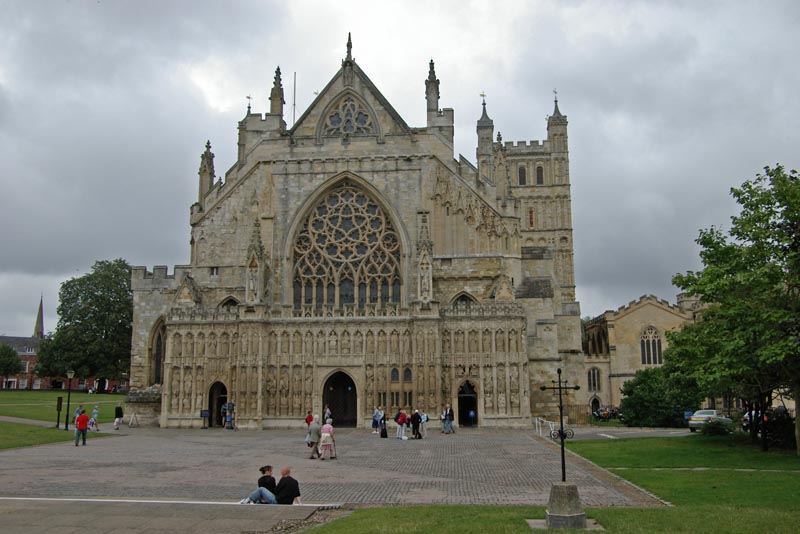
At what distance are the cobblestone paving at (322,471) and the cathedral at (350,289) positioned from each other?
7899mm

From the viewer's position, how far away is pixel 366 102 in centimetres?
4753

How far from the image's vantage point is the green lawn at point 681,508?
1179 centimetres

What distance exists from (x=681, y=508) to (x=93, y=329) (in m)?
65.4

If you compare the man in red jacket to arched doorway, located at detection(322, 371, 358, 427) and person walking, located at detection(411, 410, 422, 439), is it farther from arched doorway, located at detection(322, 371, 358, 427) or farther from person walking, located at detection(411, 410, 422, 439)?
arched doorway, located at detection(322, 371, 358, 427)

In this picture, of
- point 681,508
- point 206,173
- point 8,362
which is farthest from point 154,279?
point 8,362

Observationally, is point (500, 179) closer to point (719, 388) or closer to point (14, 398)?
point (719, 388)

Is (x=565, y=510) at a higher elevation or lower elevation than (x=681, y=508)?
higher

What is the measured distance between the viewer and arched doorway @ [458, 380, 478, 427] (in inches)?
1618

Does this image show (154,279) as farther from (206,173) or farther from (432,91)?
(432,91)

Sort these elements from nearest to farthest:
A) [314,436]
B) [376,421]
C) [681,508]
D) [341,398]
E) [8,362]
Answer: [681,508]
[314,436]
[376,421]
[341,398]
[8,362]

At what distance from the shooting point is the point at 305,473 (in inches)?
810

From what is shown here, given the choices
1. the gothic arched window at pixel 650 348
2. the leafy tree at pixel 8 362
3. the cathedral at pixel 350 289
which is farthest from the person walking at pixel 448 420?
the leafy tree at pixel 8 362

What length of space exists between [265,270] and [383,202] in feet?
27.7

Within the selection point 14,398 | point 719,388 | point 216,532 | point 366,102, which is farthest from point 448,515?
point 14,398
